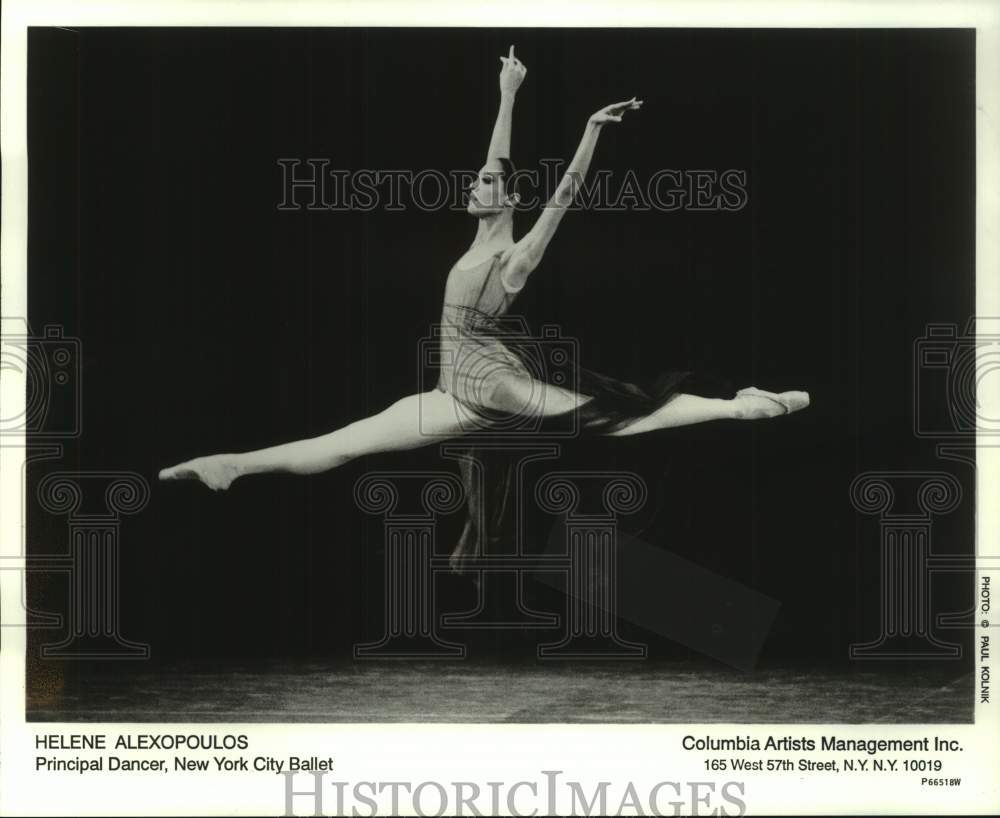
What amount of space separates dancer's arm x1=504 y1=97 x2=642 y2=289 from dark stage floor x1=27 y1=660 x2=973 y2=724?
1.64 metres

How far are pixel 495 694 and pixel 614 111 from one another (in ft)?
8.01

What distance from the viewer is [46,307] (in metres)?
5.65

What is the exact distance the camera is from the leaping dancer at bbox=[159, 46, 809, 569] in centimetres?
561

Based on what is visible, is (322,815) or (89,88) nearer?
(322,815)

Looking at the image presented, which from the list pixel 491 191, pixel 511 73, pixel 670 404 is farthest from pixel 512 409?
pixel 511 73

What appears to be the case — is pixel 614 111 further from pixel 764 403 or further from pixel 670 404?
pixel 764 403

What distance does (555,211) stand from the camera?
18.5ft

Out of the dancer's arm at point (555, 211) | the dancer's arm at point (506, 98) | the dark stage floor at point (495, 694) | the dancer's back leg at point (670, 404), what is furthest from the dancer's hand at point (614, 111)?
the dark stage floor at point (495, 694)

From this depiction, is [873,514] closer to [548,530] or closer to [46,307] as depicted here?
[548,530]

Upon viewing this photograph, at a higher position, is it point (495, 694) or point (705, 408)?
point (705, 408)

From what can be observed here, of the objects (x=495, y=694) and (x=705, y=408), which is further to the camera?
(x=705, y=408)

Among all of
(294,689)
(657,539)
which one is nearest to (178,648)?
(294,689)

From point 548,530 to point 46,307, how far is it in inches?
89.8

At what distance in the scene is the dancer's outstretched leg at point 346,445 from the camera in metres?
5.62
